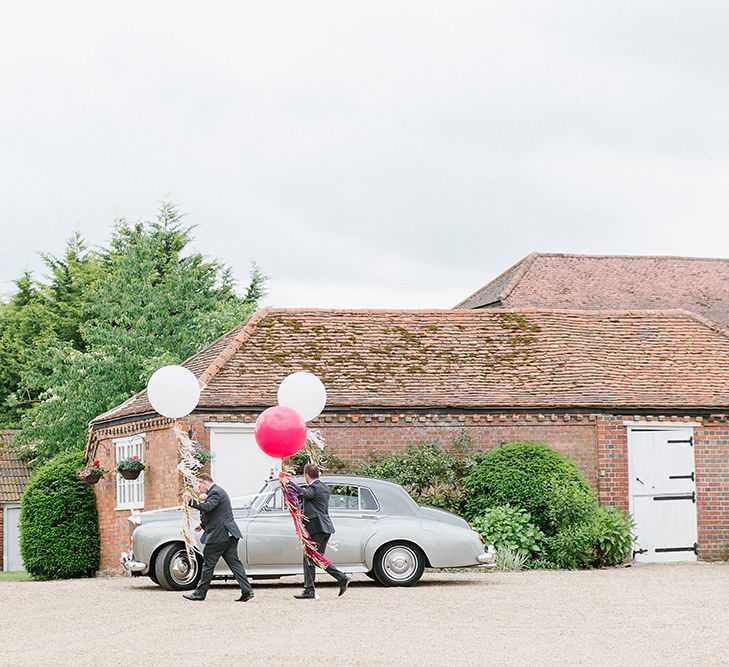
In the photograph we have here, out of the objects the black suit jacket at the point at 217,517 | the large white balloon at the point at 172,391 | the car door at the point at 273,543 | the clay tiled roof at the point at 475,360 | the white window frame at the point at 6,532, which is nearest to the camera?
the black suit jacket at the point at 217,517

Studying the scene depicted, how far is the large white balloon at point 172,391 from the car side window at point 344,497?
8.04ft

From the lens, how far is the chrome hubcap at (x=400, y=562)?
659 inches

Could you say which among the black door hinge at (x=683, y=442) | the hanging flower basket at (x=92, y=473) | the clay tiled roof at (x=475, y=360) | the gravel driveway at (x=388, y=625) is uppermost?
the clay tiled roof at (x=475, y=360)

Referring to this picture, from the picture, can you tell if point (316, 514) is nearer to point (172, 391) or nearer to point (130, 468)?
point (172, 391)

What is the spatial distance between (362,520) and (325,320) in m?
8.92

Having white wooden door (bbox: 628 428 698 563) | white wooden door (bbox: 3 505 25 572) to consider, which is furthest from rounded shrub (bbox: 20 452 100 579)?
white wooden door (bbox: 3 505 25 572)

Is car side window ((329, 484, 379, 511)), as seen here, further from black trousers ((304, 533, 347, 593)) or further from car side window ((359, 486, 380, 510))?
black trousers ((304, 533, 347, 593))

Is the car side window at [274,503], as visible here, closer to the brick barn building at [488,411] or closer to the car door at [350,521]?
the car door at [350,521]

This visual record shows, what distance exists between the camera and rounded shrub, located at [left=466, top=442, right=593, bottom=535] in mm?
21297

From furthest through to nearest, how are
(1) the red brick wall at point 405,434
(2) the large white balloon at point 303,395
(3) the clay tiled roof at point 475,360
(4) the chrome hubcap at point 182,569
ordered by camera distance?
(3) the clay tiled roof at point 475,360, (1) the red brick wall at point 405,434, (4) the chrome hubcap at point 182,569, (2) the large white balloon at point 303,395

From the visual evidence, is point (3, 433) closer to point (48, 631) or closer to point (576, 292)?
point (576, 292)

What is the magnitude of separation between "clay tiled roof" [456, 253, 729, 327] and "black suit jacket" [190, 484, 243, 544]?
74.4 feet

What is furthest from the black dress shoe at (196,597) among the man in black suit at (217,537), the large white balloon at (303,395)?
the large white balloon at (303,395)

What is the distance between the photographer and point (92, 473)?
25.2m
